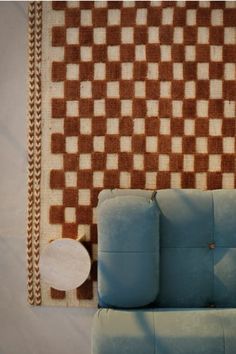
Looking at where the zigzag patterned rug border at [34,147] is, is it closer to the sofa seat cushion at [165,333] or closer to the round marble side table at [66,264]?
the round marble side table at [66,264]

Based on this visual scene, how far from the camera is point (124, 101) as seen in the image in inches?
89.0

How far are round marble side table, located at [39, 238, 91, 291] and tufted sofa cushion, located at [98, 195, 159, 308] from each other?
12 cm

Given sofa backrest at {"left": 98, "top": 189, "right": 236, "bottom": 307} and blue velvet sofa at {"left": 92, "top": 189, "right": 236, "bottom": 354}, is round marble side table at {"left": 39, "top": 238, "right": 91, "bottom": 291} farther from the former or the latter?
sofa backrest at {"left": 98, "top": 189, "right": 236, "bottom": 307}

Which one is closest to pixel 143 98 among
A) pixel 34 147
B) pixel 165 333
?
pixel 34 147

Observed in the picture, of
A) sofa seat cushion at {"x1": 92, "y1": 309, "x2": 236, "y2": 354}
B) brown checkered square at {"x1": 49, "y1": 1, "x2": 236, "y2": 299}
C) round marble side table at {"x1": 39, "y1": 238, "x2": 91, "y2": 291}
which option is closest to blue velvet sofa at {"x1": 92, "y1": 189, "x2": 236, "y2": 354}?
sofa seat cushion at {"x1": 92, "y1": 309, "x2": 236, "y2": 354}

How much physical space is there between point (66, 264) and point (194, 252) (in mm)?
620

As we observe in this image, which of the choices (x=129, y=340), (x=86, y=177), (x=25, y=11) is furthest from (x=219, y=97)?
(x=129, y=340)

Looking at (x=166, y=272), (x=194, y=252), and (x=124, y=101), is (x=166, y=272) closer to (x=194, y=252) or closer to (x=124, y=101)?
(x=194, y=252)

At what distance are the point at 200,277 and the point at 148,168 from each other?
637mm

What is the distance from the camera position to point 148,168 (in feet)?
7.43

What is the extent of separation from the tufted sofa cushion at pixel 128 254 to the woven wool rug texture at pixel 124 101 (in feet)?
1.29

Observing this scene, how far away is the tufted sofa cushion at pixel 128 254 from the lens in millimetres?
1872

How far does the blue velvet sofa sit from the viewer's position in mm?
1732

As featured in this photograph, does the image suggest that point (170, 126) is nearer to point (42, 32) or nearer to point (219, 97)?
point (219, 97)
